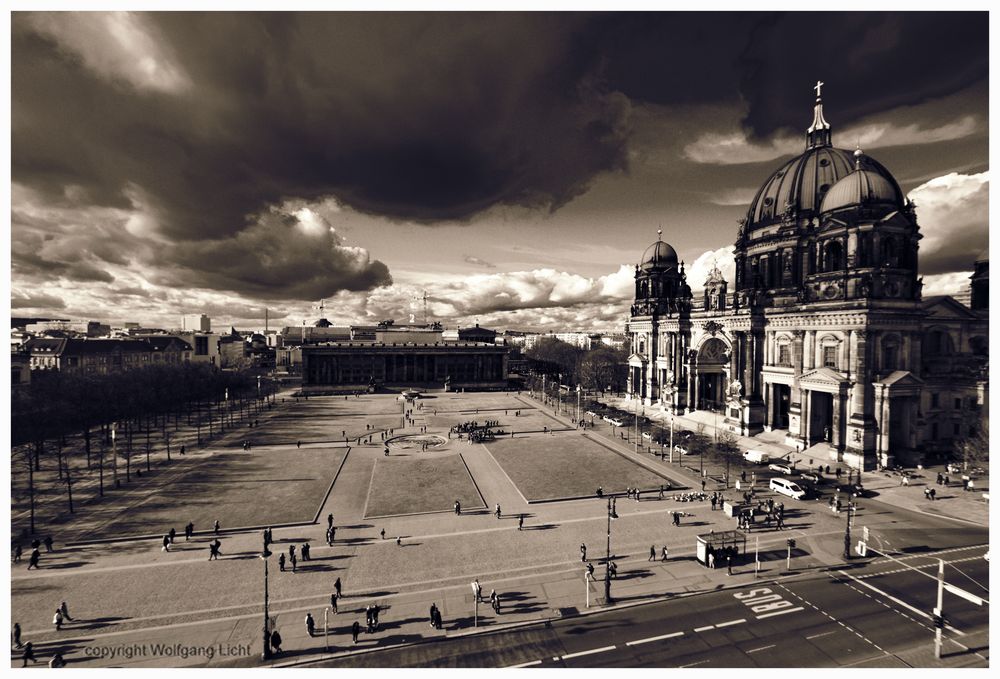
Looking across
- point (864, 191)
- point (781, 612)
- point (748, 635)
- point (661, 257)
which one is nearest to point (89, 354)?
point (661, 257)

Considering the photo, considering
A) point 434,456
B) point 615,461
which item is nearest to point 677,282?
point 615,461

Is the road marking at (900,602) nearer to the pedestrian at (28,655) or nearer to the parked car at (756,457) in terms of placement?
the parked car at (756,457)

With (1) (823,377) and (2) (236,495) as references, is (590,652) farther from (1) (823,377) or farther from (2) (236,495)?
(1) (823,377)

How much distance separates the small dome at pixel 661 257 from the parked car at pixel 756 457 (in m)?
50.6

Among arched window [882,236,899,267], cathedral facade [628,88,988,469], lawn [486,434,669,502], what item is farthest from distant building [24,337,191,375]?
arched window [882,236,899,267]

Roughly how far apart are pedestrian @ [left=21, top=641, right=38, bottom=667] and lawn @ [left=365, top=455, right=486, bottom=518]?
20.1m

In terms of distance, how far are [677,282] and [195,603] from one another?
93789 mm

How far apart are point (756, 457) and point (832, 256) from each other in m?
30.1

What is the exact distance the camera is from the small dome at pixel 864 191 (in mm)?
58312

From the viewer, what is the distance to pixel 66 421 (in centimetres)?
5353

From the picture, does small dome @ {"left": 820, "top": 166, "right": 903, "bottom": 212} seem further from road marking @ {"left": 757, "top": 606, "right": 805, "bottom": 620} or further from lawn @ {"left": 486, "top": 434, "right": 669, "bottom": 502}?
road marking @ {"left": 757, "top": 606, "right": 805, "bottom": 620}

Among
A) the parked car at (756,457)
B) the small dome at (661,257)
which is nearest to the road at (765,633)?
the parked car at (756,457)

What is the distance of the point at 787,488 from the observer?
4356cm

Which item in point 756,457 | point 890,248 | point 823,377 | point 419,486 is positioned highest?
point 890,248
